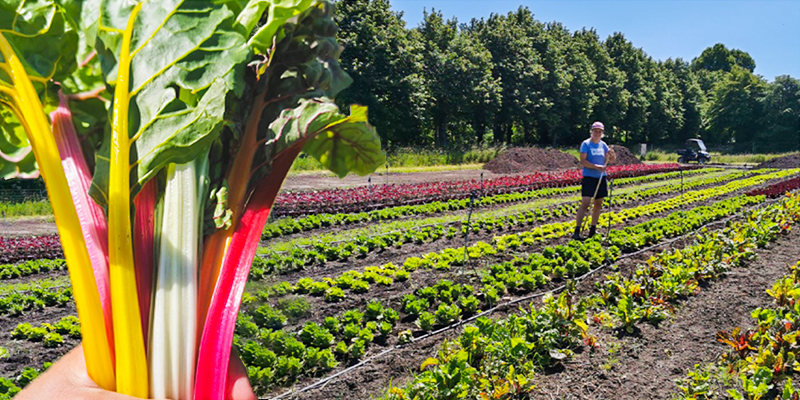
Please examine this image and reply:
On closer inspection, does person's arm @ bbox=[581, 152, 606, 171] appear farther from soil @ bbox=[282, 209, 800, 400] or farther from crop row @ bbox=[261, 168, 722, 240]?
crop row @ bbox=[261, 168, 722, 240]

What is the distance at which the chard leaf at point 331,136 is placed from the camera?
94 centimetres

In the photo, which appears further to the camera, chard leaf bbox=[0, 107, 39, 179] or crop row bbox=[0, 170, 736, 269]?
crop row bbox=[0, 170, 736, 269]

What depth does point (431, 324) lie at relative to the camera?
16.6 feet

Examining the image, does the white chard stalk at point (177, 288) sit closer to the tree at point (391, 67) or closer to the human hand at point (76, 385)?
the human hand at point (76, 385)

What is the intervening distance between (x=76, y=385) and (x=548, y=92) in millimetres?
44550

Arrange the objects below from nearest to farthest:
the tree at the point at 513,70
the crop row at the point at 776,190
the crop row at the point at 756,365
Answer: the crop row at the point at 756,365 → the crop row at the point at 776,190 → the tree at the point at 513,70

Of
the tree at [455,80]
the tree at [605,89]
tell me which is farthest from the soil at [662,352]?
the tree at [605,89]

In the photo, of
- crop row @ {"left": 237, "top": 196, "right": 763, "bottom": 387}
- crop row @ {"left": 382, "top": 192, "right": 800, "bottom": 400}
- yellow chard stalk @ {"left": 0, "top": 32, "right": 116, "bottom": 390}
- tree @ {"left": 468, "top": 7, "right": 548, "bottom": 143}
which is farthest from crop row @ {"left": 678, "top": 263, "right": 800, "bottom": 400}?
tree @ {"left": 468, "top": 7, "right": 548, "bottom": 143}

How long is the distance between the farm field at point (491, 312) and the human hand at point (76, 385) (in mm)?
75

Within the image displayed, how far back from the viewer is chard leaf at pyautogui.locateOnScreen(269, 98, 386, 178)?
0.94m

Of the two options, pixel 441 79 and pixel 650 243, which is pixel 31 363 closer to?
pixel 650 243

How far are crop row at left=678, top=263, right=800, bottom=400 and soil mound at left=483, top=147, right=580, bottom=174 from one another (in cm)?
2227

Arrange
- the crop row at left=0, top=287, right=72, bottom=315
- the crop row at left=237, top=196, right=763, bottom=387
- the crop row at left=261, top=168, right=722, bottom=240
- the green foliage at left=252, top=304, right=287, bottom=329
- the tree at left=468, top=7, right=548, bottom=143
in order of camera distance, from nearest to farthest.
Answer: the green foliage at left=252, top=304, right=287, bottom=329 < the crop row at left=237, top=196, right=763, bottom=387 < the crop row at left=0, top=287, right=72, bottom=315 < the crop row at left=261, top=168, right=722, bottom=240 < the tree at left=468, top=7, right=548, bottom=143

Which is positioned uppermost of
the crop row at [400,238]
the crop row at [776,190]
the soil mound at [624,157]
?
the soil mound at [624,157]
